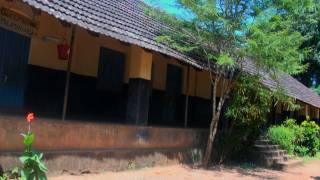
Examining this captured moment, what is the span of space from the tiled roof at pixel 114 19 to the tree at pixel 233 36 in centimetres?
38

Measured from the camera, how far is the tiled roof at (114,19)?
9.46 m

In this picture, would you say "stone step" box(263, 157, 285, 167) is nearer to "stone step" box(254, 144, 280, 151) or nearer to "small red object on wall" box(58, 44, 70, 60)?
"stone step" box(254, 144, 280, 151)

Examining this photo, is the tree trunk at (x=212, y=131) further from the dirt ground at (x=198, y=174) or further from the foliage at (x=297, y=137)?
the foliage at (x=297, y=137)

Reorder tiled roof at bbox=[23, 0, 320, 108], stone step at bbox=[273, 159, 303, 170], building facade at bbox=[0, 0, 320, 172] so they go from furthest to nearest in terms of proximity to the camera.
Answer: stone step at bbox=[273, 159, 303, 170]
building facade at bbox=[0, 0, 320, 172]
tiled roof at bbox=[23, 0, 320, 108]

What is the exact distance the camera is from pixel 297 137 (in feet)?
70.5

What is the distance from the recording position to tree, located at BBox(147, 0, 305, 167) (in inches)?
475

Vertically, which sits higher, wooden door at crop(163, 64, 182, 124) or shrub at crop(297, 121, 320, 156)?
wooden door at crop(163, 64, 182, 124)

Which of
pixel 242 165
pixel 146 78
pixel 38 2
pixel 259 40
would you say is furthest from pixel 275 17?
pixel 38 2

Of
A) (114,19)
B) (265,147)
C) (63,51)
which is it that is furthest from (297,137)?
(63,51)

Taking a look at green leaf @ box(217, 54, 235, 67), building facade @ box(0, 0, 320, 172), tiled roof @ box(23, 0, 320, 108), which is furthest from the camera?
green leaf @ box(217, 54, 235, 67)

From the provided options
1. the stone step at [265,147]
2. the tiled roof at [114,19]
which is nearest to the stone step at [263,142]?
the stone step at [265,147]

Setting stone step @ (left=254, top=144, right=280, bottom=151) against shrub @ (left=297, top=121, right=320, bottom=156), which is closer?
stone step @ (left=254, top=144, right=280, bottom=151)

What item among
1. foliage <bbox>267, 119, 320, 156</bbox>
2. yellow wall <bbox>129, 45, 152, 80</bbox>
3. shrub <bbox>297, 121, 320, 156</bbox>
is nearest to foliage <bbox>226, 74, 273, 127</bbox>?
yellow wall <bbox>129, 45, 152, 80</bbox>

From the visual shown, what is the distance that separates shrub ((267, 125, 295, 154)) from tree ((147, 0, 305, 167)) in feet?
21.0
